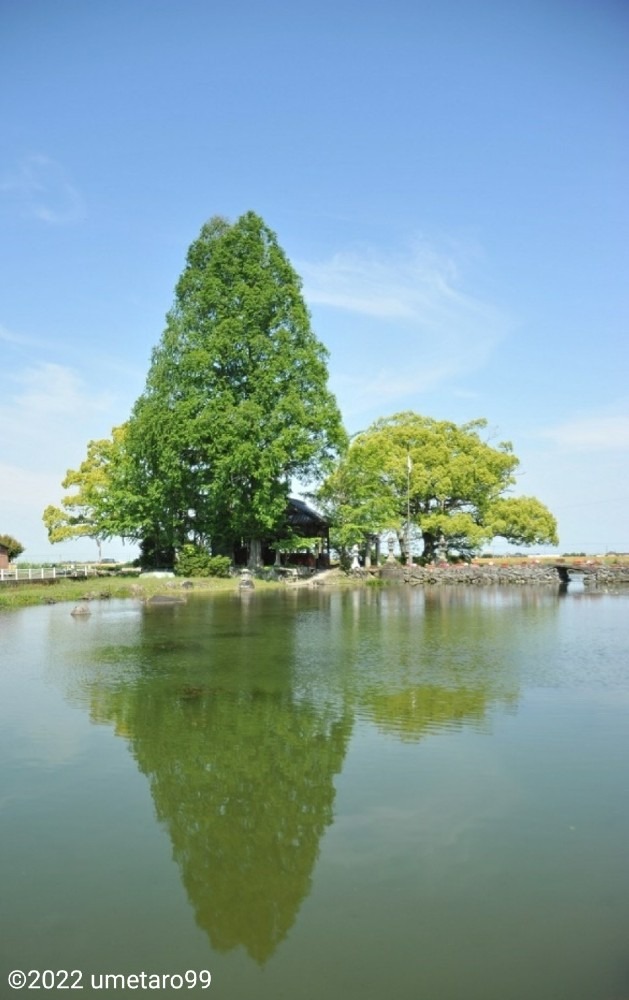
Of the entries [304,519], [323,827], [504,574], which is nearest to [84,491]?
[304,519]

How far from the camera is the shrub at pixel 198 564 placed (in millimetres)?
45688

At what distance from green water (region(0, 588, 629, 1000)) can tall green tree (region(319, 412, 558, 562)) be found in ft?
126

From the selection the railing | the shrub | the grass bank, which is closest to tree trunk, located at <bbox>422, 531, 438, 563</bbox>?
the grass bank

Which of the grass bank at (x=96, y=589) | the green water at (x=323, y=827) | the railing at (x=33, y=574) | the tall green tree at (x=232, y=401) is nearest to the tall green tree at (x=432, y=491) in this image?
the tall green tree at (x=232, y=401)

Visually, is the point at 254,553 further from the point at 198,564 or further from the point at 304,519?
the point at 304,519

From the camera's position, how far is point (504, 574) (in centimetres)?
5475

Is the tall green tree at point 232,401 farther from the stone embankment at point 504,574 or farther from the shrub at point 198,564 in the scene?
the stone embankment at point 504,574

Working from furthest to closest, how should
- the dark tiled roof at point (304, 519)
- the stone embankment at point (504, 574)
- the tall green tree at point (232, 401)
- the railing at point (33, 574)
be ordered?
the dark tiled roof at point (304, 519), the stone embankment at point (504, 574), the tall green tree at point (232, 401), the railing at point (33, 574)

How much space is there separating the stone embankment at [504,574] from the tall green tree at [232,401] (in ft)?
33.5

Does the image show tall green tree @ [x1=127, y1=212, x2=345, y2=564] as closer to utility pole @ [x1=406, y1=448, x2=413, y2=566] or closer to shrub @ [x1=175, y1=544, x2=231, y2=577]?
shrub @ [x1=175, y1=544, x2=231, y2=577]

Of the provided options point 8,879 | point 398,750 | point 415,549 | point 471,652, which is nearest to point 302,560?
point 415,549

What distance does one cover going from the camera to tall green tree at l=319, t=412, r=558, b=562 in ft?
181

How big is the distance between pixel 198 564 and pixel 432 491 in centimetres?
1993

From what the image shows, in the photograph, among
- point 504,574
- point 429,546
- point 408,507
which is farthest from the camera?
point 429,546
